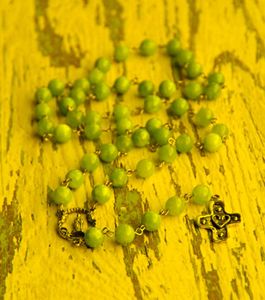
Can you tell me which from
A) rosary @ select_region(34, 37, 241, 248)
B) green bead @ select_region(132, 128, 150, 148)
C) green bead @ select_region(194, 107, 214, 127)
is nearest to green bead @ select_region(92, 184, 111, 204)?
rosary @ select_region(34, 37, 241, 248)

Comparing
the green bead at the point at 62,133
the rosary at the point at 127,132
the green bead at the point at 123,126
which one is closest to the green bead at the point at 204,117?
the rosary at the point at 127,132

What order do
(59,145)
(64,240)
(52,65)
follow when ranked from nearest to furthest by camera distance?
1. (64,240)
2. (59,145)
3. (52,65)

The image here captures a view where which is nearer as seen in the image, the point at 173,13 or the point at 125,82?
the point at 125,82

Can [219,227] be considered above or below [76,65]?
below

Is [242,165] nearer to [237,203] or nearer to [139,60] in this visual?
[237,203]

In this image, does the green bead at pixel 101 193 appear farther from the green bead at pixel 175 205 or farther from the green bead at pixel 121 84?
the green bead at pixel 121 84

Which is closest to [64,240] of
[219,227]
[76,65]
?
[219,227]

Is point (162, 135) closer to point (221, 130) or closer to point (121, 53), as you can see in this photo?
point (221, 130)
